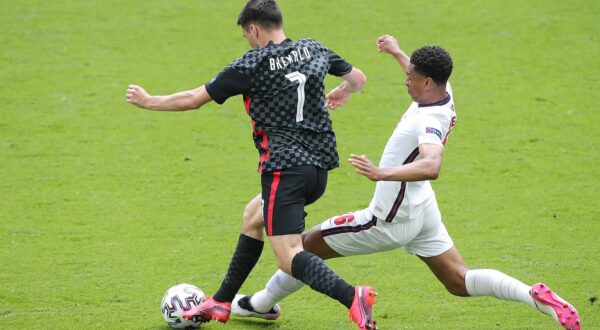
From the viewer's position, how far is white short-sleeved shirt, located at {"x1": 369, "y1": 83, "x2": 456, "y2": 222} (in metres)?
6.39

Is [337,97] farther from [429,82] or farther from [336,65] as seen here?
[429,82]

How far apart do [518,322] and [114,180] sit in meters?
5.41

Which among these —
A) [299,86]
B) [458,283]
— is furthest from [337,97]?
[458,283]

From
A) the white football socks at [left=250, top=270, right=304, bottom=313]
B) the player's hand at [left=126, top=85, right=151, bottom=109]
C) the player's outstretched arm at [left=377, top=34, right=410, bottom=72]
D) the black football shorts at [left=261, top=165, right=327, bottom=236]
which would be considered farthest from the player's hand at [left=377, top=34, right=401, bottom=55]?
the player's hand at [left=126, top=85, right=151, bottom=109]

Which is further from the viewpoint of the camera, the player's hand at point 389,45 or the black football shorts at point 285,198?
the player's hand at point 389,45

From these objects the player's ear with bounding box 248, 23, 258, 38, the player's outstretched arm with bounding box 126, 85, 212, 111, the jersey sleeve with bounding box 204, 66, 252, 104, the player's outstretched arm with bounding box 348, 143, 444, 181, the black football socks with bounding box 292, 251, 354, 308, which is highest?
the player's ear with bounding box 248, 23, 258, 38

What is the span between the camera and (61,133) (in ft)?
40.4

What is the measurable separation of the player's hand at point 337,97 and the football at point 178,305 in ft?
5.73

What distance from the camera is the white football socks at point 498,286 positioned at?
253 inches

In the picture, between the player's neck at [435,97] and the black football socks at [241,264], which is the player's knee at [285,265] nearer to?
the black football socks at [241,264]

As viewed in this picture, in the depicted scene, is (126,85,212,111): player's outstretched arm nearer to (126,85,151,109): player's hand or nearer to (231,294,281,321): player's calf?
(126,85,151,109): player's hand

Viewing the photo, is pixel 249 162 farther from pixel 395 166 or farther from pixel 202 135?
pixel 395 166

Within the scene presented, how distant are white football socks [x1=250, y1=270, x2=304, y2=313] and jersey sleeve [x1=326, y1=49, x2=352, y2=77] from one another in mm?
1500

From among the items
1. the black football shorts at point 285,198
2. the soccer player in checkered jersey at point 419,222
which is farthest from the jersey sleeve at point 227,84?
the soccer player in checkered jersey at point 419,222
